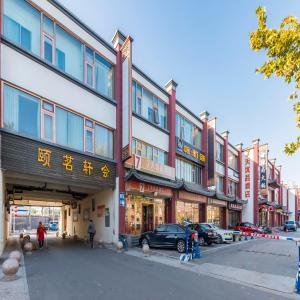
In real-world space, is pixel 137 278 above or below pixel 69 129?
below

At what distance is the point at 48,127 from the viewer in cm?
1373

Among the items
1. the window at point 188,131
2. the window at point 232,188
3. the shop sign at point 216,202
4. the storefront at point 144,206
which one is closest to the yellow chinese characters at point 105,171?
the storefront at point 144,206

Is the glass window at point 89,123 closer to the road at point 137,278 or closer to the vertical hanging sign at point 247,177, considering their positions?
the road at point 137,278

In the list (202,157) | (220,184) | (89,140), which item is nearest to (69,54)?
(89,140)

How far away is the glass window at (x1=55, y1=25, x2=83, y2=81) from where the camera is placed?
14734 millimetres

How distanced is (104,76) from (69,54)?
9.62 feet

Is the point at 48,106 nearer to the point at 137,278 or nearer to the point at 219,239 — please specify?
the point at 137,278

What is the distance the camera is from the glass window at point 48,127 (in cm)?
1358

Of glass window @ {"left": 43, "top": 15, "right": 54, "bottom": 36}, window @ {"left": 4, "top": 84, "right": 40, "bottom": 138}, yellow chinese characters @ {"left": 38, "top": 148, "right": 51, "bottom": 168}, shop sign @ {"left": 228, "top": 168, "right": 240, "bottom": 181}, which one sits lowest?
shop sign @ {"left": 228, "top": 168, "right": 240, "bottom": 181}

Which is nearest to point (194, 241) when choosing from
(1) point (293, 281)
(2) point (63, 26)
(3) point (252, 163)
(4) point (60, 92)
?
(1) point (293, 281)

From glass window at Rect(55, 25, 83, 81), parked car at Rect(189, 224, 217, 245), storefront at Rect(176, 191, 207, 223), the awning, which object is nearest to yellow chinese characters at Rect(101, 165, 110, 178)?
glass window at Rect(55, 25, 83, 81)

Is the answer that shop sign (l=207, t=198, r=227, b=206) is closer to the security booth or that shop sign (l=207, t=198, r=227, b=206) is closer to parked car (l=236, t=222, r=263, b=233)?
parked car (l=236, t=222, r=263, b=233)

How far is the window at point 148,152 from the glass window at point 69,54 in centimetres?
598

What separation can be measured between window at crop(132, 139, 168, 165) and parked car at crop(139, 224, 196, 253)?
18.2 ft
